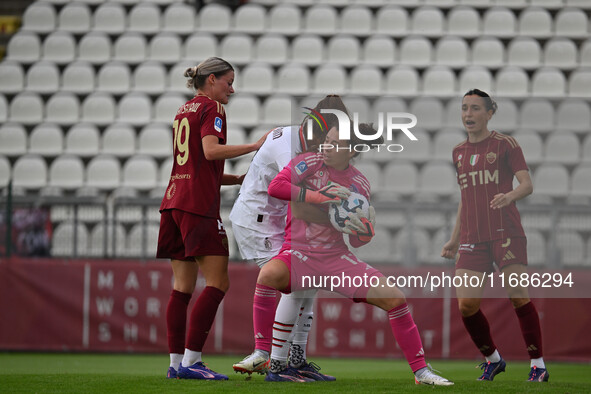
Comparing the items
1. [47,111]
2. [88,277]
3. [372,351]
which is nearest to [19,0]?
[47,111]

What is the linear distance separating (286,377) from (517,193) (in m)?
1.87

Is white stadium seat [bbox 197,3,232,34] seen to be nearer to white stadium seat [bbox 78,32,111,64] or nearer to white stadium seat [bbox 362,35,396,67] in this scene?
white stadium seat [bbox 78,32,111,64]

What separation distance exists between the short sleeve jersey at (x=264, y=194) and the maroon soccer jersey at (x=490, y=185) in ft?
4.04

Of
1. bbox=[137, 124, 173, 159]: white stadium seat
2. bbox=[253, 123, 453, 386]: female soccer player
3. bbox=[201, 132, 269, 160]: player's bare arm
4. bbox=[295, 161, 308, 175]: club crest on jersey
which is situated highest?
bbox=[137, 124, 173, 159]: white stadium seat

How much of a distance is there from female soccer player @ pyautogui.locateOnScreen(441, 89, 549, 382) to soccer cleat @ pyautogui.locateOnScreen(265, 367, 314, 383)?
1.21 m

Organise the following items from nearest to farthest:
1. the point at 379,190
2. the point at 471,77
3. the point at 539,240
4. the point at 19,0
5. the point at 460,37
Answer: the point at 539,240, the point at 379,190, the point at 471,77, the point at 460,37, the point at 19,0

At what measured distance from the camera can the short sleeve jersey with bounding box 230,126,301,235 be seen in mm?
5133

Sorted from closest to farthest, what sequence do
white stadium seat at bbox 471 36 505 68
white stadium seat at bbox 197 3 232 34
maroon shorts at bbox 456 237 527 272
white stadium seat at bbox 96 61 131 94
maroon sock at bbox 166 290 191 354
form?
maroon sock at bbox 166 290 191 354, maroon shorts at bbox 456 237 527 272, white stadium seat at bbox 471 36 505 68, white stadium seat at bbox 96 61 131 94, white stadium seat at bbox 197 3 232 34

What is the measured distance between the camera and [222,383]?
4.49m

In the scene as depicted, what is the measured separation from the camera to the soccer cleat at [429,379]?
4.35 meters

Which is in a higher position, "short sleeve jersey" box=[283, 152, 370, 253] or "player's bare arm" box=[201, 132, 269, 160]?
"player's bare arm" box=[201, 132, 269, 160]

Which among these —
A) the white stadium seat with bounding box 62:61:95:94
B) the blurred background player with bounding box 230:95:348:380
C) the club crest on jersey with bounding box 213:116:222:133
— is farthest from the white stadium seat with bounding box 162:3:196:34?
the club crest on jersey with bounding box 213:116:222:133

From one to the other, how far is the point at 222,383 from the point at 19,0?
12.9 metres

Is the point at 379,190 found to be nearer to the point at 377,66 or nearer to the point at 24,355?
the point at 377,66
